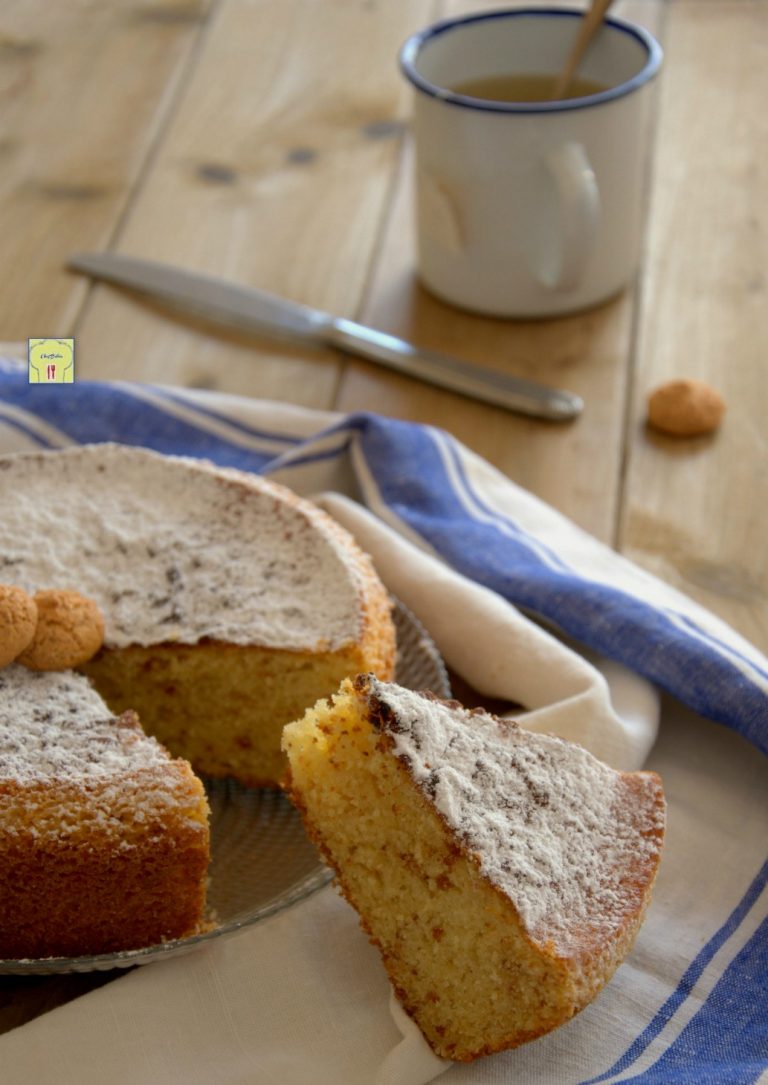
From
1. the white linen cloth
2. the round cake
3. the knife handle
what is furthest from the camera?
the knife handle

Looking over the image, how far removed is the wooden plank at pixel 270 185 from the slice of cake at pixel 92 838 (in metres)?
1.24

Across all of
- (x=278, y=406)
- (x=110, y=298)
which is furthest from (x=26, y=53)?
(x=278, y=406)

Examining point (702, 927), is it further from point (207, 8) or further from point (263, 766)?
point (207, 8)

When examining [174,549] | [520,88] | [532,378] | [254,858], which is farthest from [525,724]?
[520,88]

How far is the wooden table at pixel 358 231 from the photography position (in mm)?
2654

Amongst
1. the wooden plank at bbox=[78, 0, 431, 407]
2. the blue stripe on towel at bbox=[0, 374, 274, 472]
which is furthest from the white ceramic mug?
the blue stripe on towel at bbox=[0, 374, 274, 472]

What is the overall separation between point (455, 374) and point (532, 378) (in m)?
0.17

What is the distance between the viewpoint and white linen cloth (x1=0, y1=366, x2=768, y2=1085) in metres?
1.61

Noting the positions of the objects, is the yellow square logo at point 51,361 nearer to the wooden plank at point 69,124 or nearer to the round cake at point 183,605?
the round cake at point 183,605

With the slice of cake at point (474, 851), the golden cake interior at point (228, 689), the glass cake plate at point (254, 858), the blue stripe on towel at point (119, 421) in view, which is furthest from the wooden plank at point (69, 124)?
the slice of cake at point (474, 851)

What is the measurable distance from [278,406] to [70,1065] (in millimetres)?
1354

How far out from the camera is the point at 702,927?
179cm

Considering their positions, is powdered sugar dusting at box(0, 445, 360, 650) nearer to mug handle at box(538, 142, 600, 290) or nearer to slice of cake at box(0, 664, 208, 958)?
slice of cake at box(0, 664, 208, 958)

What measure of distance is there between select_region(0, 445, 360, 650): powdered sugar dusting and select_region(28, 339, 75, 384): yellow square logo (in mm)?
146
